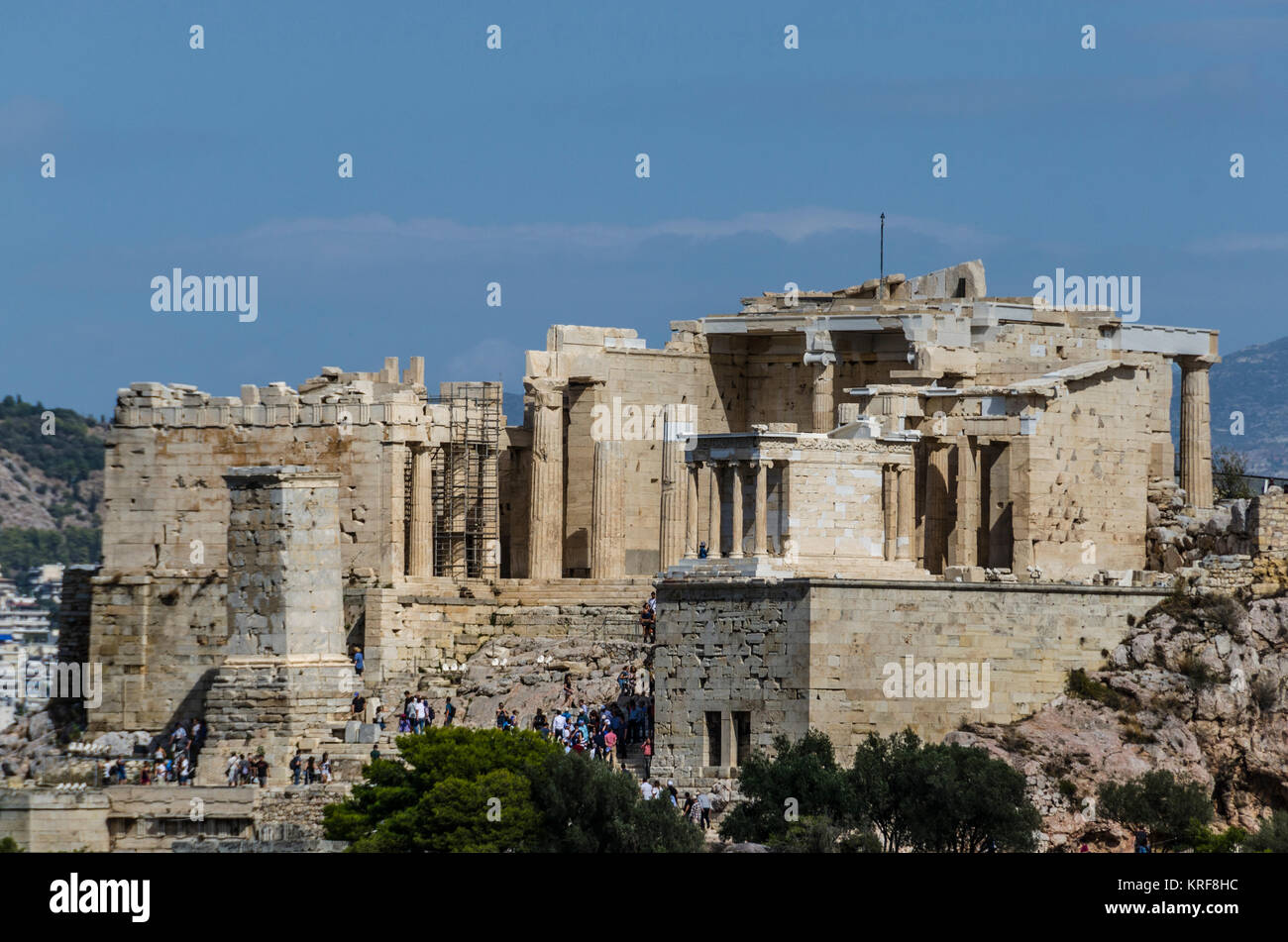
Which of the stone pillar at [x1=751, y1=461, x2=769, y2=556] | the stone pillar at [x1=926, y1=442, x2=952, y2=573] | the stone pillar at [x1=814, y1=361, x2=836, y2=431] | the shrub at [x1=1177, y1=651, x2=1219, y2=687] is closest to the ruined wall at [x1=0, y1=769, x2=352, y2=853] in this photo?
the stone pillar at [x1=751, y1=461, x2=769, y2=556]

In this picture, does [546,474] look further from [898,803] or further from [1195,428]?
[898,803]

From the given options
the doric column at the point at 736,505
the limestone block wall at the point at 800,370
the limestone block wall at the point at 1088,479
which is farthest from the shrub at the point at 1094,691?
the limestone block wall at the point at 800,370

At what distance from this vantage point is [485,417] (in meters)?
89.2

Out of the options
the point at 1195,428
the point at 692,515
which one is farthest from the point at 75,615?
the point at 1195,428

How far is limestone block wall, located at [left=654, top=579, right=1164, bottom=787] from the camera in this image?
2714 inches

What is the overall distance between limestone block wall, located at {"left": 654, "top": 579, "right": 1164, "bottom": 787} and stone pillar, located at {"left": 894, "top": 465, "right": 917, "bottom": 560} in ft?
11.1

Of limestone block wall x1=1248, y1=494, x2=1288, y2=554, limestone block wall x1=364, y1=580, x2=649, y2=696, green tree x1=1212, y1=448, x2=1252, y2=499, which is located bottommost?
Result: limestone block wall x1=364, y1=580, x2=649, y2=696

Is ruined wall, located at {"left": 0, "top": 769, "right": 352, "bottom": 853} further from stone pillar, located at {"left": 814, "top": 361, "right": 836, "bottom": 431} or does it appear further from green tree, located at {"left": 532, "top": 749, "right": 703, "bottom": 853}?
stone pillar, located at {"left": 814, "top": 361, "right": 836, "bottom": 431}

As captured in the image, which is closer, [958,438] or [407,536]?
[958,438]

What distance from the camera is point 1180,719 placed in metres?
71.4
